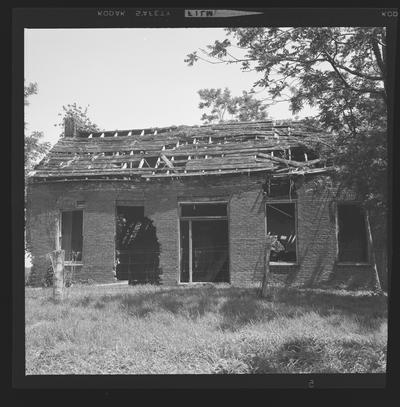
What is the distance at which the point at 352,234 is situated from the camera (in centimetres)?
350

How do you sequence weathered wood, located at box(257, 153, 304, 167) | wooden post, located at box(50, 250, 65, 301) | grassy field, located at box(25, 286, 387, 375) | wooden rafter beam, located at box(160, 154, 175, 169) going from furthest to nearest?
1. wooden rafter beam, located at box(160, 154, 175, 169)
2. weathered wood, located at box(257, 153, 304, 167)
3. wooden post, located at box(50, 250, 65, 301)
4. grassy field, located at box(25, 286, 387, 375)

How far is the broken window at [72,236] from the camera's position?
3512 millimetres

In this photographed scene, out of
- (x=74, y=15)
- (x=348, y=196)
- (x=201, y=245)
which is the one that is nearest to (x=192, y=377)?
(x=201, y=245)

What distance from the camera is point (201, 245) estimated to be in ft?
12.0

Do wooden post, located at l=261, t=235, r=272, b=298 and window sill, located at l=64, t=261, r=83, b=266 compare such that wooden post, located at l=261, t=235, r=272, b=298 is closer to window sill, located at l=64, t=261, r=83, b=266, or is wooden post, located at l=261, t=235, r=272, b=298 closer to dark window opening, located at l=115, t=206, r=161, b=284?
dark window opening, located at l=115, t=206, r=161, b=284

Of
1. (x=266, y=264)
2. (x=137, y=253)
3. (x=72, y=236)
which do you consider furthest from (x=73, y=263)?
(x=266, y=264)

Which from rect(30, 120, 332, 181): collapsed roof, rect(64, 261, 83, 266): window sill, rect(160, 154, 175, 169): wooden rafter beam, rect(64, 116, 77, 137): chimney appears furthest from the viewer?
rect(160, 154, 175, 169): wooden rafter beam

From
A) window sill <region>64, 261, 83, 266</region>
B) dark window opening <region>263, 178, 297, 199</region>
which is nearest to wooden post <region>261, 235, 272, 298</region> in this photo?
dark window opening <region>263, 178, 297, 199</region>

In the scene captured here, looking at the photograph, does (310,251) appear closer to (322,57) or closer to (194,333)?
(194,333)

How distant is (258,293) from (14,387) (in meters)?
2.12

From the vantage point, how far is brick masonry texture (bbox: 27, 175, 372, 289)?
3363 mm

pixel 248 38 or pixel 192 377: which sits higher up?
pixel 248 38

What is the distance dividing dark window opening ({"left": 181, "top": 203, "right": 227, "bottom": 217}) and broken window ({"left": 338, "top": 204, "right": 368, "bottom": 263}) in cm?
127

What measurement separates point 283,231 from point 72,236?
206cm
